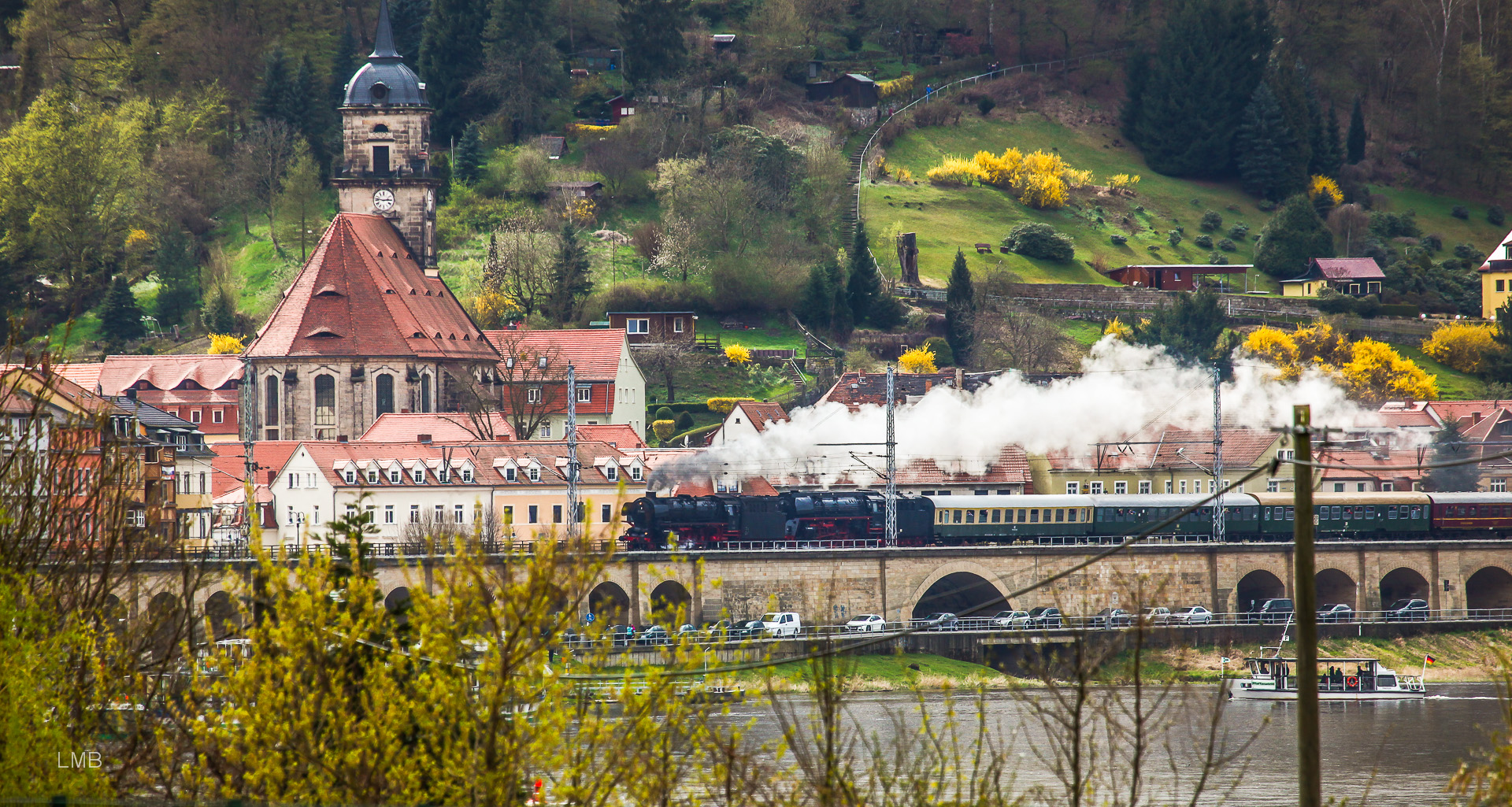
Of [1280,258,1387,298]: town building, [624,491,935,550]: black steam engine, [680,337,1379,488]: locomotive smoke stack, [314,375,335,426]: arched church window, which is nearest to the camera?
[624,491,935,550]: black steam engine

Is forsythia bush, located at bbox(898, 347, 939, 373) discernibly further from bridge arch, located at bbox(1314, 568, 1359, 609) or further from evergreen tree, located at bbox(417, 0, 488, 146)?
evergreen tree, located at bbox(417, 0, 488, 146)

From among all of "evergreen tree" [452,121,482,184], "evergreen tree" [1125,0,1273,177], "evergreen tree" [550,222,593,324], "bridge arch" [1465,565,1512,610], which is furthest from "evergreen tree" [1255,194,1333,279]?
"evergreen tree" [452,121,482,184]

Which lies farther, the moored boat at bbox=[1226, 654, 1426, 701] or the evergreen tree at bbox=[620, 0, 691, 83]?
the evergreen tree at bbox=[620, 0, 691, 83]

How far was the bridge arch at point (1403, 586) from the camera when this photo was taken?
6272 cm

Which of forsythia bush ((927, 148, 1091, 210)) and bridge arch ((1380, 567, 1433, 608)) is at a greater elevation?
forsythia bush ((927, 148, 1091, 210))

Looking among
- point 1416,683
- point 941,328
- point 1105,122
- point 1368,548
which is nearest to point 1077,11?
point 1105,122

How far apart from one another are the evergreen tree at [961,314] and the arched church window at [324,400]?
36356 mm

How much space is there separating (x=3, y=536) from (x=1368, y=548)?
5257cm

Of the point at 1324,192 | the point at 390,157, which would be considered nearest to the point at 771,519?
the point at 390,157

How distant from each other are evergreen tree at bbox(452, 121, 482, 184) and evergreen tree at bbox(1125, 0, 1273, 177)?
168ft

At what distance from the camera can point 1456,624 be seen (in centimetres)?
5981

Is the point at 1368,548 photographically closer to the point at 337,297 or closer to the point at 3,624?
the point at 337,297

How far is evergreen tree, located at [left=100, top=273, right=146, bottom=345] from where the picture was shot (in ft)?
320

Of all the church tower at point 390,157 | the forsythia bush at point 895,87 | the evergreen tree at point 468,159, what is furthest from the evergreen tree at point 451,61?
the forsythia bush at point 895,87
